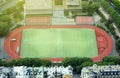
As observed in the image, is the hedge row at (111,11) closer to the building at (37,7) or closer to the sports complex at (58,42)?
the sports complex at (58,42)

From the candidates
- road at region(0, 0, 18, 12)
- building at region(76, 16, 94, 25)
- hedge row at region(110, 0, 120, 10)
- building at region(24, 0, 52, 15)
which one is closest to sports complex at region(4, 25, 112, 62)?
building at region(76, 16, 94, 25)

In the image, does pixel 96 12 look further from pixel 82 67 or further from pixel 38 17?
pixel 82 67

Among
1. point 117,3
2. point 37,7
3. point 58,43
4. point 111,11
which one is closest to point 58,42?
point 58,43

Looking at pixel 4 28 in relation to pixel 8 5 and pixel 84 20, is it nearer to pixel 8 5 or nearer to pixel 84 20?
pixel 8 5

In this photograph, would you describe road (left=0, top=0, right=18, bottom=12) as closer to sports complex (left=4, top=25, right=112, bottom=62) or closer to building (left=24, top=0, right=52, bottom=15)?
building (left=24, top=0, right=52, bottom=15)

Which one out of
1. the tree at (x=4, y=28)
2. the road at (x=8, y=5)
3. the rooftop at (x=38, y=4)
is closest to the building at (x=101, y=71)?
the tree at (x=4, y=28)

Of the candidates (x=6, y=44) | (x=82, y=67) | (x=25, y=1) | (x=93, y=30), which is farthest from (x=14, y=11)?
(x=82, y=67)
